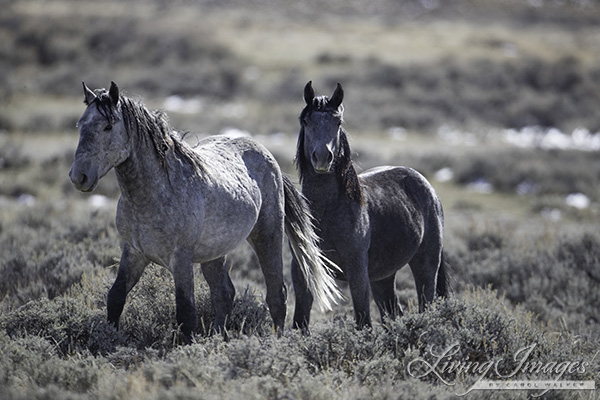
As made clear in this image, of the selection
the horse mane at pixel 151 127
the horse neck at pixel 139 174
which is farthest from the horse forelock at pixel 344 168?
the horse neck at pixel 139 174

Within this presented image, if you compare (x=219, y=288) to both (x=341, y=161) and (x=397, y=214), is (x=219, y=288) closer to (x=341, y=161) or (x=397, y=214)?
(x=341, y=161)

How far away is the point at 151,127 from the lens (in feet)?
16.5

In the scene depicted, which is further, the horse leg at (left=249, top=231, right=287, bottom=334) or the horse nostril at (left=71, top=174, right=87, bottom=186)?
the horse leg at (left=249, top=231, right=287, bottom=334)

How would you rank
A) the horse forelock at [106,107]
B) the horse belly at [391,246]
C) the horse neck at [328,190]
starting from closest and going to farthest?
1. the horse forelock at [106,107]
2. the horse neck at [328,190]
3. the horse belly at [391,246]

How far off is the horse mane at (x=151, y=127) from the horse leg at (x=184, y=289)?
71cm

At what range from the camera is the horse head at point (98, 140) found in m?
4.48

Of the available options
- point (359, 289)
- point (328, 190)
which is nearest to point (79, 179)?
point (328, 190)

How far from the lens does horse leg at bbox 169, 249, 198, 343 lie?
4.92 meters

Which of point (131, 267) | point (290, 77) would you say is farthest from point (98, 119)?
point (290, 77)

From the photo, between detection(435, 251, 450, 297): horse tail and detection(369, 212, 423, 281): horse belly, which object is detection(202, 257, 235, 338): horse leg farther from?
detection(435, 251, 450, 297): horse tail

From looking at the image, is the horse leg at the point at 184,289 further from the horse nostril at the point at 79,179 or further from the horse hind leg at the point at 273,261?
the horse hind leg at the point at 273,261

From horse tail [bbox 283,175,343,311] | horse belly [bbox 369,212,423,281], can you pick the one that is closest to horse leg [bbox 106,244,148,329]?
Answer: horse tail [bbox 283,175,343,311]

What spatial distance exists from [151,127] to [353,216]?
1993mm

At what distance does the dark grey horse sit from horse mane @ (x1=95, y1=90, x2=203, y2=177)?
3.75 ft
